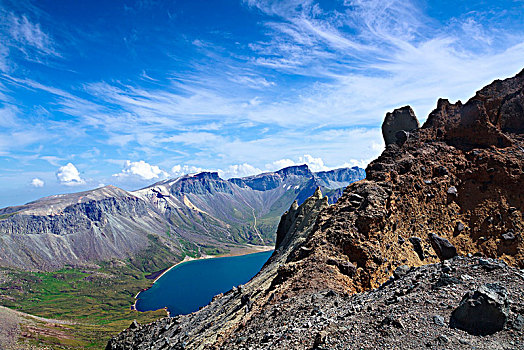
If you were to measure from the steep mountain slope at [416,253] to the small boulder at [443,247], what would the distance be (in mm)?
82

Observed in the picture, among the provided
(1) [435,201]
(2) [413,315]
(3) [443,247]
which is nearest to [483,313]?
(2) [413,315]

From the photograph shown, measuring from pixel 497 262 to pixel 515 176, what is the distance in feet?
57.1

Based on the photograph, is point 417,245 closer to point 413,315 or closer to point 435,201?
point 435,201

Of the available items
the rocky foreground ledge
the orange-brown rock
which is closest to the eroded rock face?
the orange-brown rock

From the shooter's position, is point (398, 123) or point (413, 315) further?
point (398, 123)

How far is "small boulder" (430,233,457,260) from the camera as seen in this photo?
23.8 metres

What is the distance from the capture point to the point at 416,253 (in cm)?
2330

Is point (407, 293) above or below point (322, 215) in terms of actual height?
below

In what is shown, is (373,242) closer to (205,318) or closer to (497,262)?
(497,262)

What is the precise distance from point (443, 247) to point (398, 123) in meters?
16.5

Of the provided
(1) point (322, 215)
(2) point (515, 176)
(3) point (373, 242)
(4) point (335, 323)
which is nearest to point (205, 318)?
(1) point (322, 215)

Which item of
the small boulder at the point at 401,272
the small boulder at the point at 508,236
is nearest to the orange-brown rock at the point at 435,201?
the small boulder at the point at 508,236

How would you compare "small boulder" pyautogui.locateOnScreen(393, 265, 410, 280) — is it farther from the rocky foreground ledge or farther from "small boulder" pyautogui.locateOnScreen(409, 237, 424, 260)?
"small boulder" pyautogui.locateOnScreen(409, 237, 424, 260)

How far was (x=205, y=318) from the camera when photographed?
36969 mm
